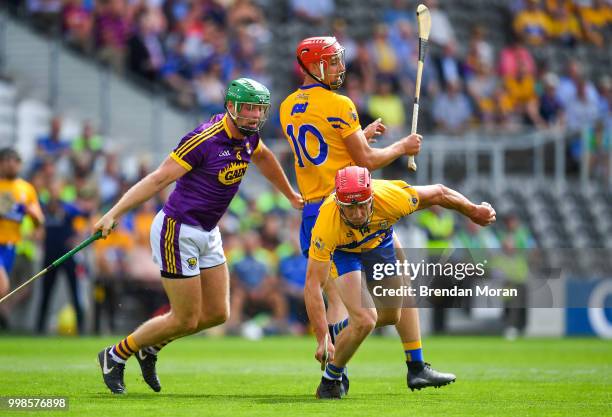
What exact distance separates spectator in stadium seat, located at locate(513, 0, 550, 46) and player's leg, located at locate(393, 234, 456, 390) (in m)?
17.7

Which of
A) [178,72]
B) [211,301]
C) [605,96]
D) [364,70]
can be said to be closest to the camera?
[211,301]

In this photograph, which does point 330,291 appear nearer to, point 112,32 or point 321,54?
point 321,54

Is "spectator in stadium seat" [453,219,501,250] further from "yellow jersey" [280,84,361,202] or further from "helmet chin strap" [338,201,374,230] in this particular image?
"helmet chin strap" [338,201,374,230]

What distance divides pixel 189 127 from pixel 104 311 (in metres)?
3.51

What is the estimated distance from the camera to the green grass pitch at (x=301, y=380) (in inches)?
355

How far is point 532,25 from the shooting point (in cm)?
2720

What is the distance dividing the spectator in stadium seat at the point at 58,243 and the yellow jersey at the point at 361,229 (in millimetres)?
10111

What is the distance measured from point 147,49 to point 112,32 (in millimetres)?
688

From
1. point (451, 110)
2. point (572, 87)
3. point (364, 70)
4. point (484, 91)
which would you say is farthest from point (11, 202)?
point (572, 87)

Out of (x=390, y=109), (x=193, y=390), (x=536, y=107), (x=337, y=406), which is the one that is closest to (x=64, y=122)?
Answer: (x=390, y=109)

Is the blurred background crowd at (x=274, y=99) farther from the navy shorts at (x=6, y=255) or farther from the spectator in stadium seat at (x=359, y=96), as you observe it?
the navy shorts at (x=6, y=255)

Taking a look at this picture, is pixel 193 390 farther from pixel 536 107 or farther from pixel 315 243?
pixel 536 107

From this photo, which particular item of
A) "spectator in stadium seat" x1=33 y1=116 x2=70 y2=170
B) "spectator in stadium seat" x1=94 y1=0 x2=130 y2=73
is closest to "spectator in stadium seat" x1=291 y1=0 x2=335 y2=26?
"spectator in stadium seat" x1=94 y1=0 x2=130 y2=73

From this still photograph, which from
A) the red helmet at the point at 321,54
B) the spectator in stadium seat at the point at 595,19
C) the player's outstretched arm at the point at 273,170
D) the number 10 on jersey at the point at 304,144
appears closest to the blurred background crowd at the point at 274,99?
the spectator in stadium seat at the point at 595,19
